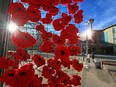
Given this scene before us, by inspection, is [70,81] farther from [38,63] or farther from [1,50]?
[1,50]

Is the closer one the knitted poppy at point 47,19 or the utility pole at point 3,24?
the utility pole at point 3,24

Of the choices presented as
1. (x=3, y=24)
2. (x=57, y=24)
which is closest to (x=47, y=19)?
(x=57, y=24)

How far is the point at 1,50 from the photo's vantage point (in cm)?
93

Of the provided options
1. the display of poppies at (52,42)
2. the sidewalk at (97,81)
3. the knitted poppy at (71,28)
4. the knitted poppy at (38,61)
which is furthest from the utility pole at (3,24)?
the sidewalk at (97,81)

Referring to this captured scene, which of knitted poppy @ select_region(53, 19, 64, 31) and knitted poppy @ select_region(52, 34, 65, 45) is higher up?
knitted poppy @ select_region(53, 19, 64, 31)

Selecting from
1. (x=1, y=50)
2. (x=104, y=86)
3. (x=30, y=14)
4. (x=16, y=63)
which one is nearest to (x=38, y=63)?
(x=16, y=63)

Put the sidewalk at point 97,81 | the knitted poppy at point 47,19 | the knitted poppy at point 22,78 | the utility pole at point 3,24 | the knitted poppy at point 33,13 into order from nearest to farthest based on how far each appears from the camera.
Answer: the knitted poppy at point 22,78
the knitted poppy at point 33,13
the utility pole at point 3,24
the knitted poppy at point 47,19
the sidewalk at point 97,81

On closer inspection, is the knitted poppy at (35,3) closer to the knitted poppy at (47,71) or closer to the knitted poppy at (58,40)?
the knitted poppy at (58,40)

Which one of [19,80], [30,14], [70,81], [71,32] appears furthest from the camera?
[70,81]

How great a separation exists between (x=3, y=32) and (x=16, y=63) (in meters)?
0.24

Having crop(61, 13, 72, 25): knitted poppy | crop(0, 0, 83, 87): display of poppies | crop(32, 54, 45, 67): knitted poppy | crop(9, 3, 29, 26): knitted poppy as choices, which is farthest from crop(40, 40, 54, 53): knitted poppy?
crop(9, 3, 29, 26): knitted poppy

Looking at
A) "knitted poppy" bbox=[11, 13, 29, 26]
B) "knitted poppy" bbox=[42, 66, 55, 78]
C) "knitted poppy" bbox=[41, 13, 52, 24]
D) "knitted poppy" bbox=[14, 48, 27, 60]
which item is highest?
"knitted poppy" bbox=[41, 13, 52, 24]

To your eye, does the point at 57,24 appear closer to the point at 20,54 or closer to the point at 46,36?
the point at 46,36

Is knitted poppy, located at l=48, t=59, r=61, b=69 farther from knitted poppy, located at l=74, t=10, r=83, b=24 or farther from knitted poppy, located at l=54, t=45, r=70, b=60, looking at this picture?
knitted poppy, located at l=74, t=10, r=83, b=24
